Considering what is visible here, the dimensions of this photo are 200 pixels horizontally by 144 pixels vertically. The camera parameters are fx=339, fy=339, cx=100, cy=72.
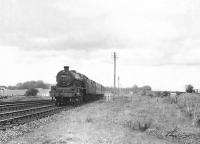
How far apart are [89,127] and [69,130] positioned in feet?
4.47

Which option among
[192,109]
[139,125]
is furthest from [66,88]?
[139,125]

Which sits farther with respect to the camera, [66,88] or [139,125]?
[66,88]

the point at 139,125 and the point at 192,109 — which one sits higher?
the point at 192,109

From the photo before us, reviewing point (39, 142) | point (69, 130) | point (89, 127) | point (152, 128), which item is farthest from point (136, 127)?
point (39, 142)

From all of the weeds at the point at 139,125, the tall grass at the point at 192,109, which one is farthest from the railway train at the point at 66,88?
the weeds at the point at 139,125

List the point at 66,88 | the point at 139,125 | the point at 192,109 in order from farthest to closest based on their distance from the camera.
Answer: the point at 66,88 < the point at 192,109 < the point at 139,125

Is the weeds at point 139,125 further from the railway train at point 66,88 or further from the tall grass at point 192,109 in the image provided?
the railway train at point 66,88

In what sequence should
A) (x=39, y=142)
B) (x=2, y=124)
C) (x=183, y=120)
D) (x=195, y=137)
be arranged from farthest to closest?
(x=183, y=120) < (x=2, y=124) < (x=195, y=137) < (x=39, y=142)

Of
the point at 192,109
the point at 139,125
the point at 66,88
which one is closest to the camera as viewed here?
the point at 139,125

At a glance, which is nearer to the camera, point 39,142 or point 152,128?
point 39,142

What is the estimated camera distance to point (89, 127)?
50.0ft

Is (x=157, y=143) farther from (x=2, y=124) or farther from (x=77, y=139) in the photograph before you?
(x=2, y=124)

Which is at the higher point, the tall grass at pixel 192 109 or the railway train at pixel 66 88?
the railway train at pixel 66 88

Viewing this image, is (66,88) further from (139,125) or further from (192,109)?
(139,125)
